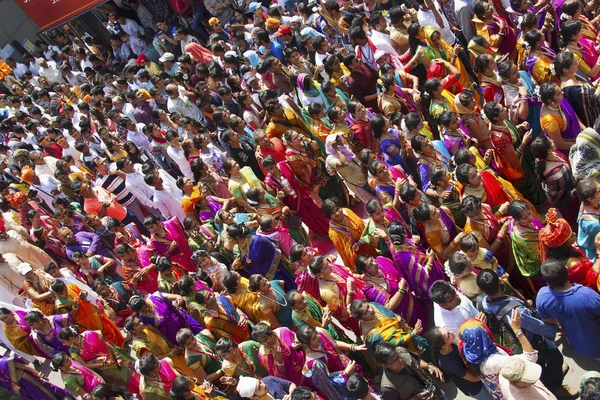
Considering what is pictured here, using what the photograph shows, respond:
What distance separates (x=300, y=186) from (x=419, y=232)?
171 cm

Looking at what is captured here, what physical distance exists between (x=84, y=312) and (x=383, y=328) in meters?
3.46

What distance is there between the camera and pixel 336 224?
19.2ft

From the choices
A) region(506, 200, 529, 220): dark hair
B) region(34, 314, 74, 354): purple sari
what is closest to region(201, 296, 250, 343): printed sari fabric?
region(34, 314, 74, 354): purple sari

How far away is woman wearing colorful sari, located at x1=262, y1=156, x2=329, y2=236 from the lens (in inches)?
277

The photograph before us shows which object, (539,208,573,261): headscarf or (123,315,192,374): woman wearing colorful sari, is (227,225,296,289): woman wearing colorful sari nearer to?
(123,315,192,374): woman wearing colorful sari

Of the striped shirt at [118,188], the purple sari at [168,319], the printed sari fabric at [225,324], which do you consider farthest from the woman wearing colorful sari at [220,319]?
the striped shirt at [118,188]

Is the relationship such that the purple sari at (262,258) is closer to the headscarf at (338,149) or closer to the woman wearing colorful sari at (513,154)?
the headscarf at (338,149)

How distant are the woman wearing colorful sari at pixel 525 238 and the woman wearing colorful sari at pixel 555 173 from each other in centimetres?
56

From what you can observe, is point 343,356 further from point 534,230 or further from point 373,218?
point 534,230

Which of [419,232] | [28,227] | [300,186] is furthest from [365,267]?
[28,227]

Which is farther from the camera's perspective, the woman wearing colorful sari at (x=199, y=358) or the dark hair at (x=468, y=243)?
the woman wearing colorful sari at (x=199, y=358)

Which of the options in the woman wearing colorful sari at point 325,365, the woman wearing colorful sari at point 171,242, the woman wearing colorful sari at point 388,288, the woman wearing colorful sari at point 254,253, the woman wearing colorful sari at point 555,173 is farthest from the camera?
the woman wearing colorful sari at point 171,242

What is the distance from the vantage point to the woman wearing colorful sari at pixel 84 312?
21.2 feet

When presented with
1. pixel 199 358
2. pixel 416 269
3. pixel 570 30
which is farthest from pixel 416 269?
pixel 570 30
